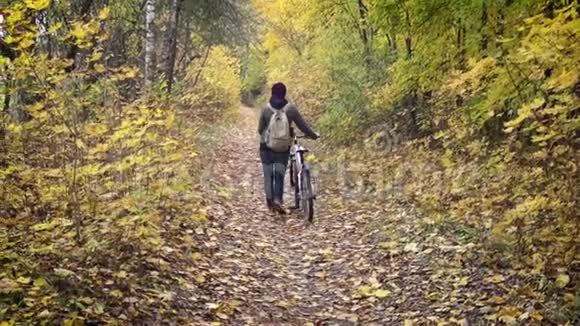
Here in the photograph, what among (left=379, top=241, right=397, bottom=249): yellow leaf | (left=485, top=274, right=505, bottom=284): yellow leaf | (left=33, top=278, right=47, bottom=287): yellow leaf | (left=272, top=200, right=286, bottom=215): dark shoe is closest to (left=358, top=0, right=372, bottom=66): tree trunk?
(left=272, top=200, right=286, bottom=215): dark shoe

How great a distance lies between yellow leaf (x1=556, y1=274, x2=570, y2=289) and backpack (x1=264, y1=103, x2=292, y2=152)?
480cm

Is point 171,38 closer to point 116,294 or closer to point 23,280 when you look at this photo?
point 116,294

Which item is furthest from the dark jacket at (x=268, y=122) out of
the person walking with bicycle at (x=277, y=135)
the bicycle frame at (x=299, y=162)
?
the bicycle frame at (x=299, y=162)

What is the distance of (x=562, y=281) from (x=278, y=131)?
4.89 metres

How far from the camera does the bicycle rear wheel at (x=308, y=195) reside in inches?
330

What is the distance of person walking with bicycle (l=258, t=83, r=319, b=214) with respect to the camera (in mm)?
8383

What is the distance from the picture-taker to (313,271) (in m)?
6.41

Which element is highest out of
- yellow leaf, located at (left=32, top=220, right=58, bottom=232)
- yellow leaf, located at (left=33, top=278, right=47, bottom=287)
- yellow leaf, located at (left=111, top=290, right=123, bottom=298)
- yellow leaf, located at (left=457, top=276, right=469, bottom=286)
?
yellow leaf, located at (left=32, top=220, right=58, bottom=232)

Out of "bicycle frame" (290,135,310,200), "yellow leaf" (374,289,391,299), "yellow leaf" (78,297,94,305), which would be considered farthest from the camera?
"bicycle frame" (290,135,310,200)

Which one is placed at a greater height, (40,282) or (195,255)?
(40,282)

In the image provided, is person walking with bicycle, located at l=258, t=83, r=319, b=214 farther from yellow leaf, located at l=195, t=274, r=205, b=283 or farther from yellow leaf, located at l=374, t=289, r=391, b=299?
yellow leaf, located at l=374, t=289, r=391, b=299

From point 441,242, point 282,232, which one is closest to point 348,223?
point 282,232

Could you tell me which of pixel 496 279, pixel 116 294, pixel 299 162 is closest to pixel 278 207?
pixel 299 162

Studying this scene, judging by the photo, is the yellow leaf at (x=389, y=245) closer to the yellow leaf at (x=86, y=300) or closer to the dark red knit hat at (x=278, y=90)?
the dark red knit hat at (x=278, y=90)
